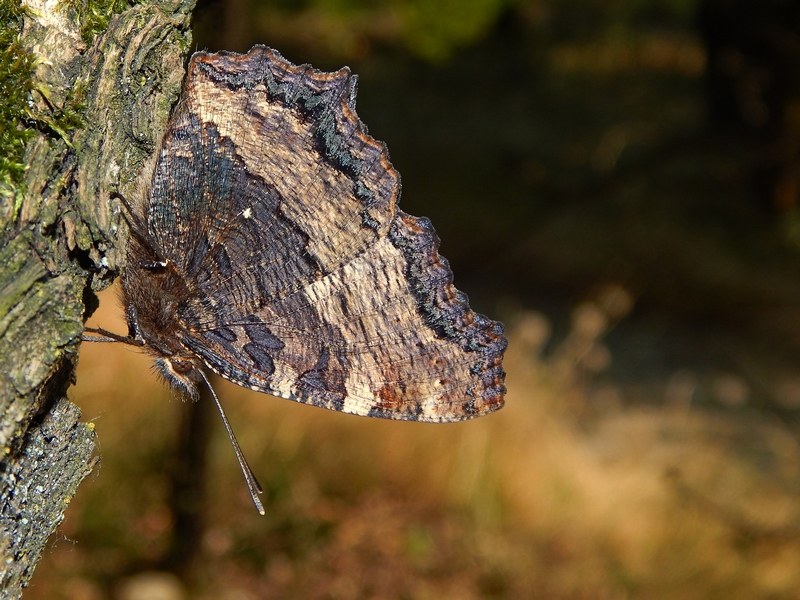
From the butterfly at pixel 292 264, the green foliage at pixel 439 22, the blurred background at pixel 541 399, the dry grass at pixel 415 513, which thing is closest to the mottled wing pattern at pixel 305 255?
the butterfly at pixel 292 264

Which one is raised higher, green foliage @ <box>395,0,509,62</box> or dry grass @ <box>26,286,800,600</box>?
green foliage @ <box>395,0,509,62</box>

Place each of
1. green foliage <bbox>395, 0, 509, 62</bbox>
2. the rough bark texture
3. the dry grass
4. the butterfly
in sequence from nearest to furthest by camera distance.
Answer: the rough bark texture < the butterfly < the dry grass < green foliage <bbox>395, 0, 509, 62</bbox>

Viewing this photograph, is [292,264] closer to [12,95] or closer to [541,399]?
[12,95]

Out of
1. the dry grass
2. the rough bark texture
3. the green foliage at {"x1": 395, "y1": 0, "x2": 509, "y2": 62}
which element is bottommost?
the rough bark texture

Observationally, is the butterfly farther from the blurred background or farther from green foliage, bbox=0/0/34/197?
the blurred background

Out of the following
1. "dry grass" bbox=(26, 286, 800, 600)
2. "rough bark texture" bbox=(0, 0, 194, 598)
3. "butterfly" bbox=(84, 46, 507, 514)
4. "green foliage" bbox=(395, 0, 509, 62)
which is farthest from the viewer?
"green foliage" bbox=(395, 0, 509, 62)

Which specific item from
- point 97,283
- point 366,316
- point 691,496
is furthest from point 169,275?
A: point 691,496

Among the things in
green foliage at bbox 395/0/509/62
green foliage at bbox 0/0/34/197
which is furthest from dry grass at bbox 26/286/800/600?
green foliage at bbox 395/0/509/62
